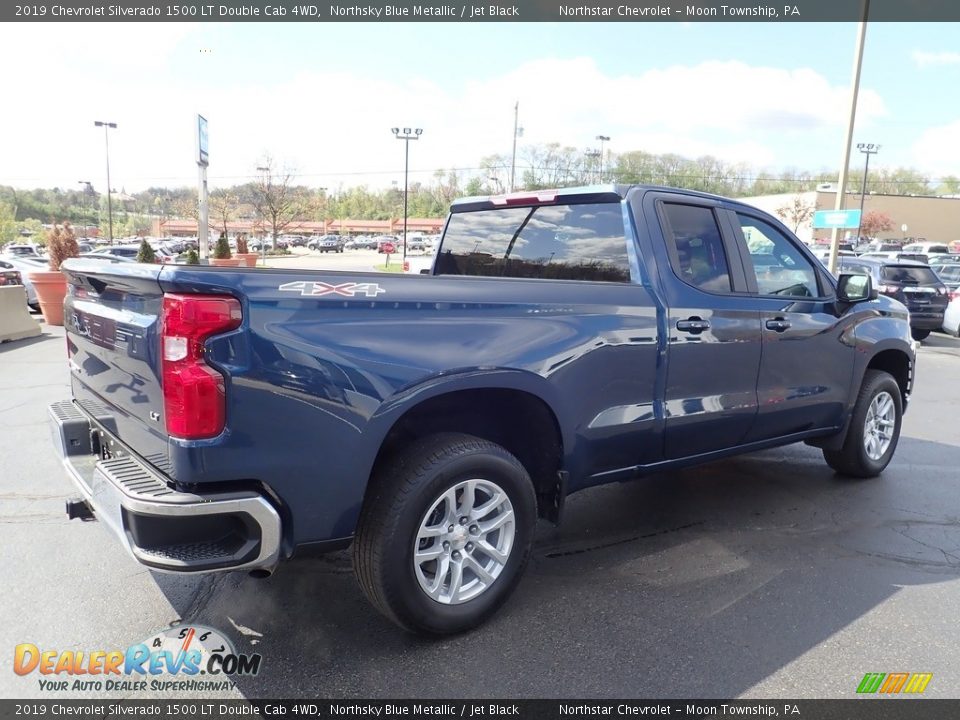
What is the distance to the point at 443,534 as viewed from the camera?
2965 millimetres

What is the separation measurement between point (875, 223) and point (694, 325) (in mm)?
83706

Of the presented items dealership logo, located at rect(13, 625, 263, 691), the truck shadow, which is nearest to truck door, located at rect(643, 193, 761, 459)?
the truck shadow

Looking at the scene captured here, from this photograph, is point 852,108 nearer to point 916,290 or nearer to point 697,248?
point 916,290

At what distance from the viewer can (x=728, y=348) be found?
3988 mm

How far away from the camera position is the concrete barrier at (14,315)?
456 inches

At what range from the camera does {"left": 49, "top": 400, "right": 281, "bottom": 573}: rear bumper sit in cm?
238

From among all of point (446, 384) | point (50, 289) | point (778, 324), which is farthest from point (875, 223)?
point (446, 384)

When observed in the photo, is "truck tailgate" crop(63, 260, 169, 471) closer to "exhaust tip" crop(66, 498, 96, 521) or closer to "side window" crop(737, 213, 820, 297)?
"exhaust tip" crop(66, 498, 96, 521)

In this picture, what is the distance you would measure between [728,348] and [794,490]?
6.01 feet

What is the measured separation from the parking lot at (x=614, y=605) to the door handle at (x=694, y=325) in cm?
129

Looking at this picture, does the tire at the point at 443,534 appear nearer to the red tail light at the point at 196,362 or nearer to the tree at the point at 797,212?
the red tail light at the point at 196,362

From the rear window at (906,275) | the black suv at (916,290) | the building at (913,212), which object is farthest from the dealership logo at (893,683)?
the building at (913,212)

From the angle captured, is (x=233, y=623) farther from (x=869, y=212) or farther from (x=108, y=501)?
(x=869, y=212)

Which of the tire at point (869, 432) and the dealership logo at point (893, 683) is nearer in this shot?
the dealership logo at point (893, 683)
